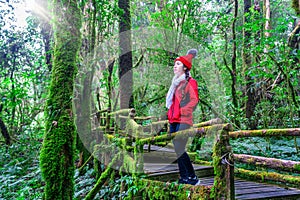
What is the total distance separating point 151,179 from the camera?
15.9 ft

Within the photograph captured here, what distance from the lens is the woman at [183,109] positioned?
4.00 meters

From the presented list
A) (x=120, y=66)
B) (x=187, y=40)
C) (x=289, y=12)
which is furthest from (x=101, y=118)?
(x=289, y=12)

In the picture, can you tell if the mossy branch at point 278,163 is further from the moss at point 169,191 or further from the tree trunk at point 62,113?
the tree trunk at point 62,113

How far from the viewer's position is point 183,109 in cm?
404

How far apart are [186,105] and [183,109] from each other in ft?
0.25

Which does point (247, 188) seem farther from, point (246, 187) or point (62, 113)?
point (62, 113)

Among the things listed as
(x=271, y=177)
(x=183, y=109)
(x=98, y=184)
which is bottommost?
(x=98, y=184)

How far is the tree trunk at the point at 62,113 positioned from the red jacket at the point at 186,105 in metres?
1.76

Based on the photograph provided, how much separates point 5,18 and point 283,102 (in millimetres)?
11001

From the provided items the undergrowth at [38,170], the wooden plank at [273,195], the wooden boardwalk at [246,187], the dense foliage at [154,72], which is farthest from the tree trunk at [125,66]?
the wooden plank at [273,195]

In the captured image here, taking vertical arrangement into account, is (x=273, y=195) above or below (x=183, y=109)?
below

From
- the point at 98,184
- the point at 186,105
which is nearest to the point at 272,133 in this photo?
the point at 186,105

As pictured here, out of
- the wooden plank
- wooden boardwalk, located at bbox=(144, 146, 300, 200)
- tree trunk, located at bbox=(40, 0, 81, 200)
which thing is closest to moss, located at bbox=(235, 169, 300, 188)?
wooden boardwalk, located at bbox=(144, 146, 300, 200)

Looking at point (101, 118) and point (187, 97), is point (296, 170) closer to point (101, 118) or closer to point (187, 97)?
point (187, 97)
